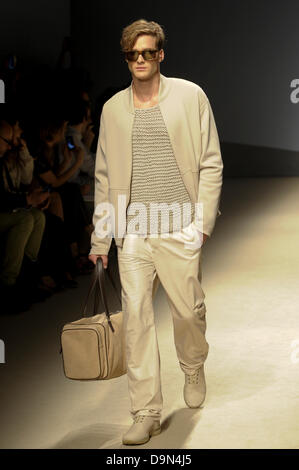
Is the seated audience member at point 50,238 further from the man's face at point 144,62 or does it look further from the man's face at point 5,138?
the man's face at point 144,62

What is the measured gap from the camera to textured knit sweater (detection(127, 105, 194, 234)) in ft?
10.2

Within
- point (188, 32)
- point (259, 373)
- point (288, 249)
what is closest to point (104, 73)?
point (188, 32)

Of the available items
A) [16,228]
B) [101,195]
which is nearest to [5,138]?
[16,228]

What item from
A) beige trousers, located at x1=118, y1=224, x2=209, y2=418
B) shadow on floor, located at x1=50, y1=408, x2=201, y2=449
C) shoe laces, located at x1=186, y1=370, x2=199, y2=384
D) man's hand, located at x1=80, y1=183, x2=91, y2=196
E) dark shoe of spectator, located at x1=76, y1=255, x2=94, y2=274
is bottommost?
dark shoe of spectator, located at x1=76, y1=255, x2=94, y2=274

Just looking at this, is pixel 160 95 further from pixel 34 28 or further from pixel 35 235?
pixel 34 28

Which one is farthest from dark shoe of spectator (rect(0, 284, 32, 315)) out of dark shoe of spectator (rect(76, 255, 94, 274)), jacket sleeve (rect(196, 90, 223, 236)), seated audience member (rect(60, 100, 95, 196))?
jacket sleeve (rect(196, 90, 223, 236))

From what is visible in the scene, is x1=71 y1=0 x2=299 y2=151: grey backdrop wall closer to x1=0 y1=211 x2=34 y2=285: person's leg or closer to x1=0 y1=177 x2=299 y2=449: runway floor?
x1=0 y1=177 x2=299 y2=449: runway floor

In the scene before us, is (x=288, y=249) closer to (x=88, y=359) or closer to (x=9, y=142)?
(x=9, y=142)

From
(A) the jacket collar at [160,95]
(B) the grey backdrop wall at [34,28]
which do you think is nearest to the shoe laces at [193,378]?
(A) the jacket collar at [160,95]

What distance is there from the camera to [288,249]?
664cm

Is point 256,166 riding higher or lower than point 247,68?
lower

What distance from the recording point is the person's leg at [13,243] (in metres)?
4.97

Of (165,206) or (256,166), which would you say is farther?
(256,166)

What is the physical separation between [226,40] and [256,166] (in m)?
1.64
